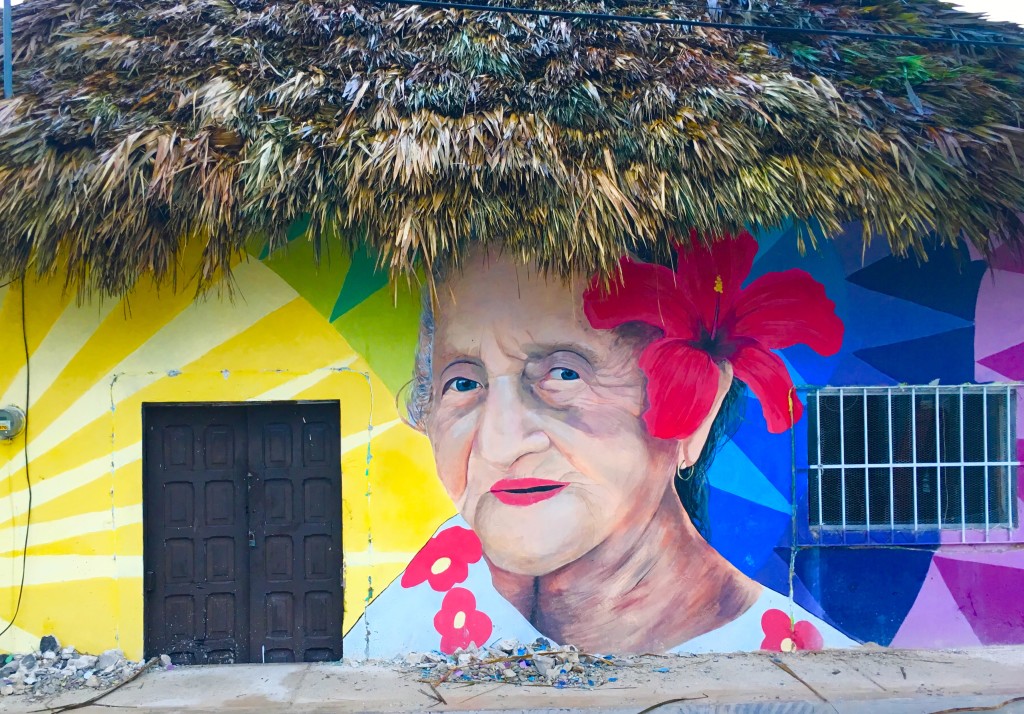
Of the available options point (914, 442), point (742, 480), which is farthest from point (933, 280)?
point (742, 480)

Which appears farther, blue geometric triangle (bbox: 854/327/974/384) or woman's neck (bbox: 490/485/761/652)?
blue geometric triangle (bbox: 854/327/974/384)

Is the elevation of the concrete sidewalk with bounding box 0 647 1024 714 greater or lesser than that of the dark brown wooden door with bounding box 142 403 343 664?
lesser

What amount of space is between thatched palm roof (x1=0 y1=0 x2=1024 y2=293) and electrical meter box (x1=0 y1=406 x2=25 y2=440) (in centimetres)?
101

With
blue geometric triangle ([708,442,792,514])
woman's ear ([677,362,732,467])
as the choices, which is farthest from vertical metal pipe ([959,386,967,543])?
woman's ear ([677,362,732,467])

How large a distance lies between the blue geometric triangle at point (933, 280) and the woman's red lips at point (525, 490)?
263 centimetres

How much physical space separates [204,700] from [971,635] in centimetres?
528

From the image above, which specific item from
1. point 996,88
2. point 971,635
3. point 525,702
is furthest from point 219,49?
point 971,635

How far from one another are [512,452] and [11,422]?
3.40 m

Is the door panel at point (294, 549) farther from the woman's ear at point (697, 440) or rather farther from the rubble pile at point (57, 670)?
the woman's ear at point (697, 440)

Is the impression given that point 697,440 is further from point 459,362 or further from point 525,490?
point 459,362

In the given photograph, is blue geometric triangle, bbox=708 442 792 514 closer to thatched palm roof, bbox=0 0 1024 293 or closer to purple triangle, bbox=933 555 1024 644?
purple triangle, bbox=933 555 1024 644

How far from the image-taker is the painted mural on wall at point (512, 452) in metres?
5.09

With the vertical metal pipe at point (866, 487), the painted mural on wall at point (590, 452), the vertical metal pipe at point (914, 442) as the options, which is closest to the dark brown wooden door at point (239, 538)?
the painted mural on wall at point (590, 452)

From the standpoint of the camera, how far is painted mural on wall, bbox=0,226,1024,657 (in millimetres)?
5086
